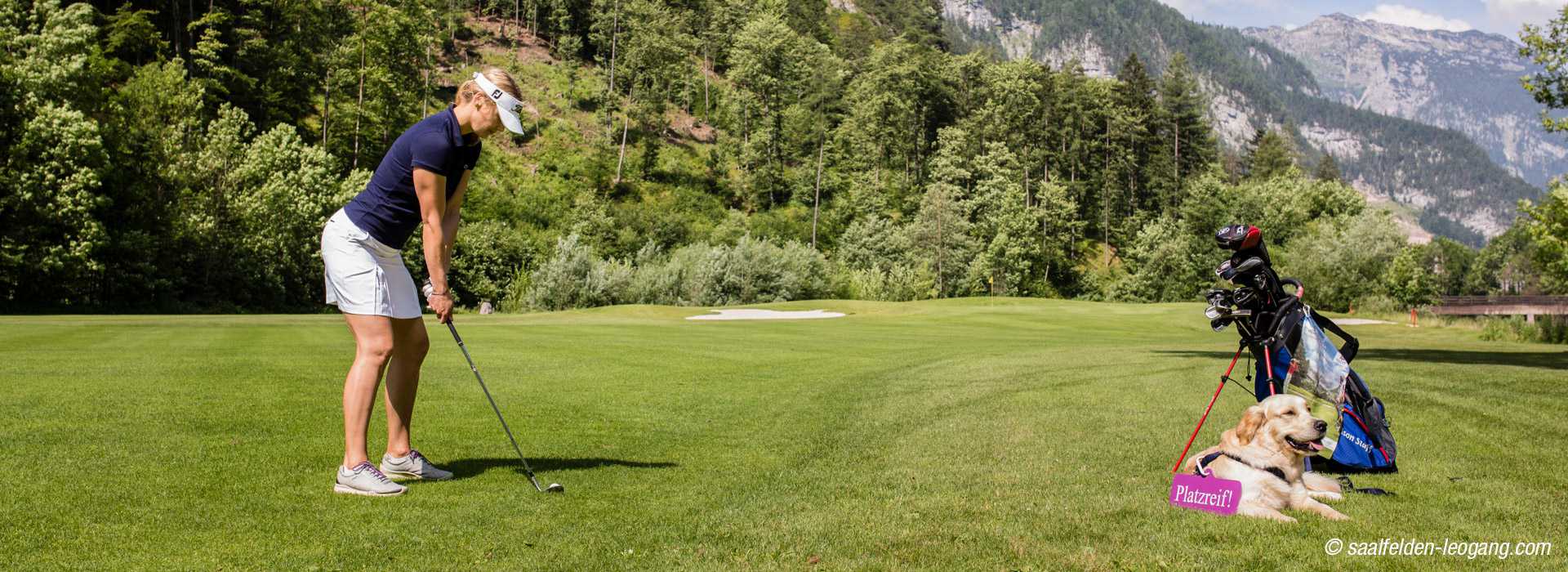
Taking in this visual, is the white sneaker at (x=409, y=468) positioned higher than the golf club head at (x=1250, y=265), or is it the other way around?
the golf club head at (x=1250, y=265)

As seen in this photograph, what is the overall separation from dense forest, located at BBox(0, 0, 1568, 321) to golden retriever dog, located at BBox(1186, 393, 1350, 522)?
1200 inches

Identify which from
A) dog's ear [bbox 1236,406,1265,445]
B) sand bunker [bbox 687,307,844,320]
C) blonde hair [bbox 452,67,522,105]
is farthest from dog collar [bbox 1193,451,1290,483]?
sand bunker [bbox 687,307,844,320]

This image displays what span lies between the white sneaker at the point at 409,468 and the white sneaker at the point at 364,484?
466mm

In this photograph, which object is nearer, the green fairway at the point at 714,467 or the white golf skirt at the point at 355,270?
the green fairway at the point at 714,467

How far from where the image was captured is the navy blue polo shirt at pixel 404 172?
641 centimetres

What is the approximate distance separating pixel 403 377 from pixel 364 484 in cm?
102

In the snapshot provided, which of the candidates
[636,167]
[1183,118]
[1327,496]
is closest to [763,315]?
[1327,496]

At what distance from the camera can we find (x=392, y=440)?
22.8ft

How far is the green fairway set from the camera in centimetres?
506

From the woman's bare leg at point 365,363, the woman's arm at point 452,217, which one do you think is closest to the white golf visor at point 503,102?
the woman's arm at point 452,217

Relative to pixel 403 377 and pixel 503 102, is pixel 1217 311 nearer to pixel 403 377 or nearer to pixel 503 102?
pixel 503 102

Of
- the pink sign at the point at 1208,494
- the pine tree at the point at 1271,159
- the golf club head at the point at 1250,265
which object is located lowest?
the pink sign at the point at 1208,494

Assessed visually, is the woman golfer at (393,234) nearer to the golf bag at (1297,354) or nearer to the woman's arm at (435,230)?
the woman's arm at (435,230)

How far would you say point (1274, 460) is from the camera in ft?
19.8
